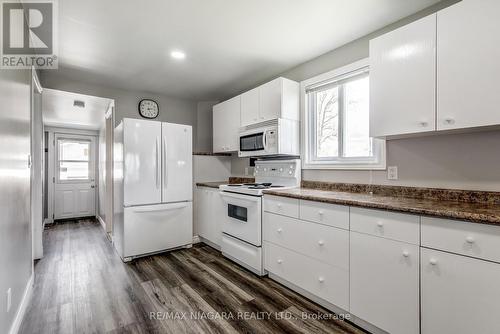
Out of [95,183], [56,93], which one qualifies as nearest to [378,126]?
[56,93]

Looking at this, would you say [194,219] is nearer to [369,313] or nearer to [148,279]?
[148,279]

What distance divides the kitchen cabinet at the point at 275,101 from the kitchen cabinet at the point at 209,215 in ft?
3.91

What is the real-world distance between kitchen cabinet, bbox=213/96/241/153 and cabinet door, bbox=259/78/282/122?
520mm

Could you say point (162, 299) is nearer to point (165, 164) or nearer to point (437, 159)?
point (165, 164)

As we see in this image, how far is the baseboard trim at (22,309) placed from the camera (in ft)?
5.46

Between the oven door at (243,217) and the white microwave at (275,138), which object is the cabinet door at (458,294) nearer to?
the oven door at (243,217)

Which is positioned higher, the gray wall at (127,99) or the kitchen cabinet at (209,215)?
the gray wall at (127,99)

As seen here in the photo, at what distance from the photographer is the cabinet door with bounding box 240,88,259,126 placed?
3.14 m

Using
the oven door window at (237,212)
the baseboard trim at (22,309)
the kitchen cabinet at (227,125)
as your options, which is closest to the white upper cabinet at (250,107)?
the kitchen cabinet at (227,125)

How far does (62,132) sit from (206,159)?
409cm

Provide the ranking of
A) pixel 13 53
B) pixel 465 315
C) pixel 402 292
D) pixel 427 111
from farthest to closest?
pixel 13 53 → pixel 427 111 → pixel 402 292 → pixel 465 315

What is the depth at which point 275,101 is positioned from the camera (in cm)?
285

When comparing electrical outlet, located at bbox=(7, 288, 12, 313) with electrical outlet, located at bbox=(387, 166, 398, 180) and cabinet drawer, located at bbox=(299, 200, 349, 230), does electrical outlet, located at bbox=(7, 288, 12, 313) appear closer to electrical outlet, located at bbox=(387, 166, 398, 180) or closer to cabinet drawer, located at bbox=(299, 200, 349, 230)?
cabinet drawer, located at bbox=(299, 200, 349, 230)

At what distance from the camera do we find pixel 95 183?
5988 millimetres
